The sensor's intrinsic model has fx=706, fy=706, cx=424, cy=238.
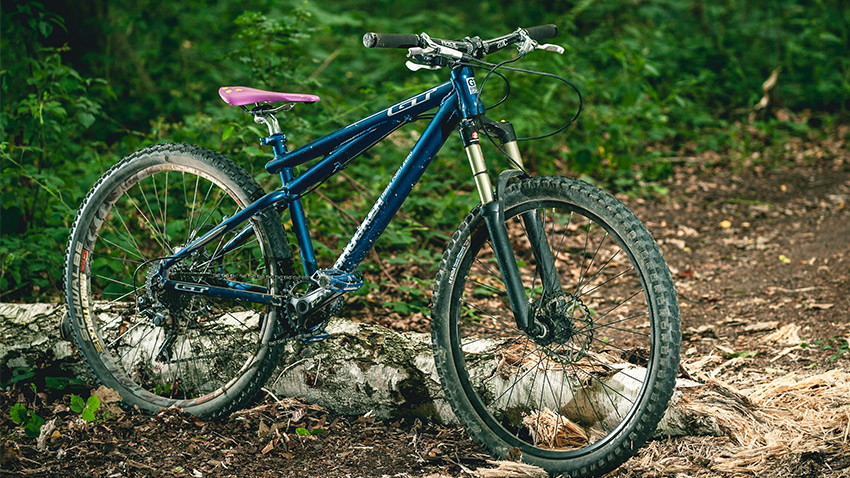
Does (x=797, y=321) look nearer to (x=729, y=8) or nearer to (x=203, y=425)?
(x=203, y=425)

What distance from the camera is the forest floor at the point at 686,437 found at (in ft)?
8.02

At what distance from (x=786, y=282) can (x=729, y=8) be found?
221 inches

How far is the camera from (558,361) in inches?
96.9

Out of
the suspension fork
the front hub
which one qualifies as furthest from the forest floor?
the suspension fork

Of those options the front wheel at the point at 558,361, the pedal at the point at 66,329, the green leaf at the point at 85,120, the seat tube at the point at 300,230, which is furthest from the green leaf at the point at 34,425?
the green leaf at the point at 85,120

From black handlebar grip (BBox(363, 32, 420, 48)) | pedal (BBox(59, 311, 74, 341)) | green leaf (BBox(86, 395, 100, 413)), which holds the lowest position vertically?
green leaf (BBox(86, 395, 100, 413))

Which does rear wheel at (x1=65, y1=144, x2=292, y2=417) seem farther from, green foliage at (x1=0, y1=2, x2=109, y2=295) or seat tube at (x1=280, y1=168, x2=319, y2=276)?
green foliage at (x1=0, y1=2, x2=109, y2=295)

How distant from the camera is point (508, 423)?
2.77 metres

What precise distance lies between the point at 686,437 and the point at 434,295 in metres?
1.02

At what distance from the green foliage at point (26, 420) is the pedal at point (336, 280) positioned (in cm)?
119

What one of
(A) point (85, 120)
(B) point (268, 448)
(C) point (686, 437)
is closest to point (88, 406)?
(B) point (268, 448)

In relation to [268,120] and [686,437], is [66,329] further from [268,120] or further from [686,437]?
[686,437]

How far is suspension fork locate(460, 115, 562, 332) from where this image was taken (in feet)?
7.81

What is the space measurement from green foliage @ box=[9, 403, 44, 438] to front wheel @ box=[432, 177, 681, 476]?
1.56 m
